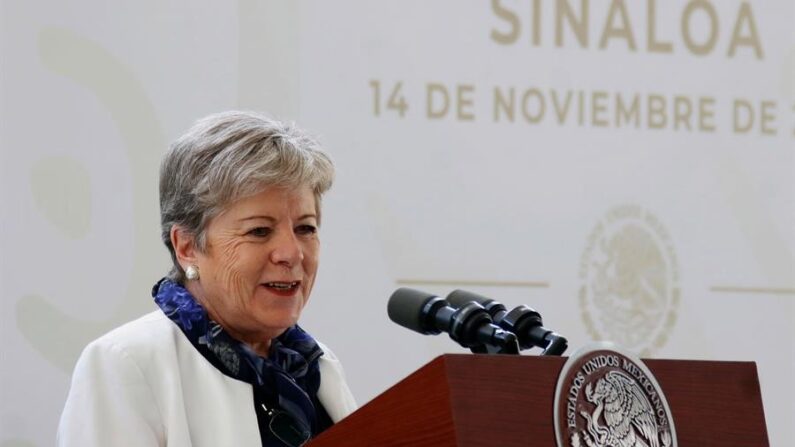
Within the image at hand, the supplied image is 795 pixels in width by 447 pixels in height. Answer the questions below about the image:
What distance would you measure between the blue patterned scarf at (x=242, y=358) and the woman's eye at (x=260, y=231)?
7.0 inches

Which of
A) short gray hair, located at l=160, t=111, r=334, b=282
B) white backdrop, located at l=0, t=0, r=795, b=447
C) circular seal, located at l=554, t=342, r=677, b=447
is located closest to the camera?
circular seal, located at l=554, t=342, r=677, b=447

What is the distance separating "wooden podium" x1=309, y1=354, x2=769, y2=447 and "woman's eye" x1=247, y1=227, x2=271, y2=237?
0.53 metres

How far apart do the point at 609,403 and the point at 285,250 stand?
0.75 meters

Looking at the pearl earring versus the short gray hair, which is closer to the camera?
the short gray hair

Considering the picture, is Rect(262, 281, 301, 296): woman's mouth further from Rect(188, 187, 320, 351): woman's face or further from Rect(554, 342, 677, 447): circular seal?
Rect(554, 342, 677, 447): circular seal

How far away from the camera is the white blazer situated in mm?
2158

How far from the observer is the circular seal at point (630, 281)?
4.31 metres

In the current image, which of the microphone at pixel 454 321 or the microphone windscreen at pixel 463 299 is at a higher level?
the microphone windscreen at pixel 463 299

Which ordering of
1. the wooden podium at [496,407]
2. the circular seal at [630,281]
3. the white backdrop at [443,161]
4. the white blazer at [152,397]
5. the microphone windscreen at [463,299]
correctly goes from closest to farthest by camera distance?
1. the wooden podium at [496,407]
2. the microphone windscreen at [463,299]
3. the white blazer at [152,397]
4. the white backdrop at [443,161]
5. the circular seal at [630,281]

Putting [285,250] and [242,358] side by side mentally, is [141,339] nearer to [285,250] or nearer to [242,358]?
[242,358]

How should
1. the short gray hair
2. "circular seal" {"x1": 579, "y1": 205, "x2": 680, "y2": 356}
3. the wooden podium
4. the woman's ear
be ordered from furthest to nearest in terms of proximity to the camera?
"circular seal" {"x1": 579, "y1": 205, "x2": 680, "y2": 356}, the woman's ear, the short gray hair, the wooden podium

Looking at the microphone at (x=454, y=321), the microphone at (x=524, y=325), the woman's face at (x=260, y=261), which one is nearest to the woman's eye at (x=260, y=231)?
the woman's face at (x=260, y=261)

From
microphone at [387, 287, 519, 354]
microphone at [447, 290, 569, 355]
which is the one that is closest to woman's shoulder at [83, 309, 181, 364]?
microphone at [387, 287, 519, 354]

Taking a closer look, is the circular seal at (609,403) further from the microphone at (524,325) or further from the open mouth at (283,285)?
the open mouth at (283,285)
